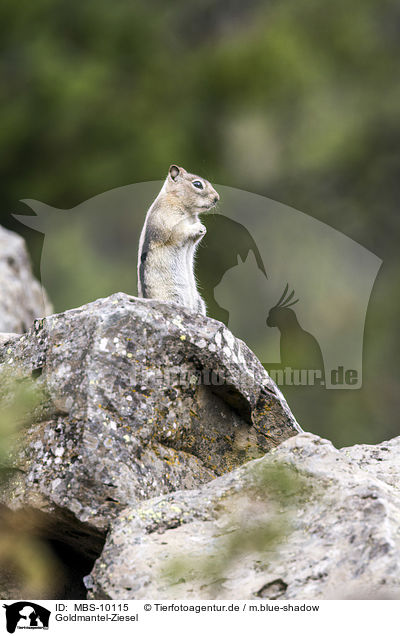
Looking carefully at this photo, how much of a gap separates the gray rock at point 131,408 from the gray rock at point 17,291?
2.93 meters

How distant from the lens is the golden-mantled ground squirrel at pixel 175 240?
516 cm

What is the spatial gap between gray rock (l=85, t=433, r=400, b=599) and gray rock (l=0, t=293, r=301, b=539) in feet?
0.71

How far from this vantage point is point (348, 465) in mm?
3262

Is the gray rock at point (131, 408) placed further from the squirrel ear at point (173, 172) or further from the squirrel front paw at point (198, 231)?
the squirrel ear at point (173, 172)

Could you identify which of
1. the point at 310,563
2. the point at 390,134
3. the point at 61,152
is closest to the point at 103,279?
the point at 61,152

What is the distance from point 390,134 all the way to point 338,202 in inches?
62.7

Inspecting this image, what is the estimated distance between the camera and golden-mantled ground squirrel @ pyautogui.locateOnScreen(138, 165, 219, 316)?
16.9ft

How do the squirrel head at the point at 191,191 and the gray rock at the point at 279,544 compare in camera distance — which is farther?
the squirrel head at the point at 191,191

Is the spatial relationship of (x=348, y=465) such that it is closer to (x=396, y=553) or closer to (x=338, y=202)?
(x=396, y=553)

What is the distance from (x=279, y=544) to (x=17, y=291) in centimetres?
470
